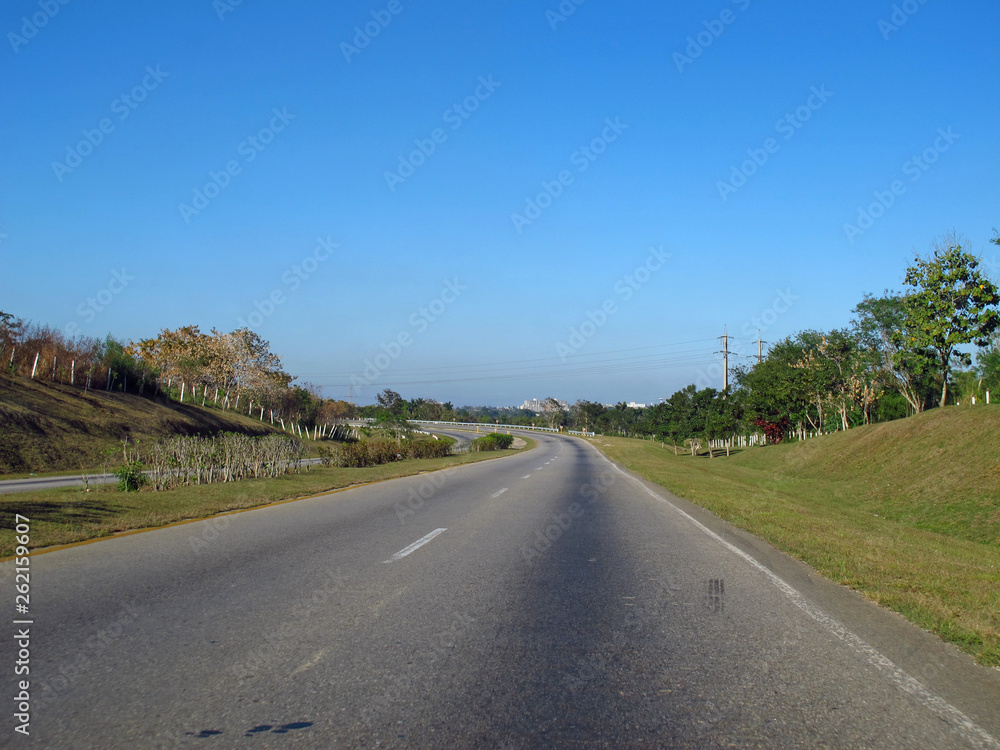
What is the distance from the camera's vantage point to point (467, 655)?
5000mm

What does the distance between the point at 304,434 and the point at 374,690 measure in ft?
172

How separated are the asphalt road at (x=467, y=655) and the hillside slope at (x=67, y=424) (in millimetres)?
16512

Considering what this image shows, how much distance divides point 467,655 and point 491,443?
5747cm

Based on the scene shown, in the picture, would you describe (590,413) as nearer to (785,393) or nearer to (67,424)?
(785,393)

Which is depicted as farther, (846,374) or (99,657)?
(846,374)

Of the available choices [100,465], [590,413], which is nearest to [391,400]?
[590,413]

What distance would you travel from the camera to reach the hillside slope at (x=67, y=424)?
80.9ft

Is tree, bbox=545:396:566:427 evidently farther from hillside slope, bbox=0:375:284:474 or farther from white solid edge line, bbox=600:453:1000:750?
white solid edge line, bbox=600:453:1000:750

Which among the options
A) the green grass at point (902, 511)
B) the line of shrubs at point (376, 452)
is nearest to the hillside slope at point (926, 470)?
the green grass at point (902, 511)

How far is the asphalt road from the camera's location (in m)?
3.85

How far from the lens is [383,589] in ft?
22.7

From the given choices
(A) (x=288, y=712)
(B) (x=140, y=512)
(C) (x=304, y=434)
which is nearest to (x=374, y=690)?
(A) (x=288, y=712)

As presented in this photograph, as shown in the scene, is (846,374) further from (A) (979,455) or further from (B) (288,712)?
(B) (288,712)

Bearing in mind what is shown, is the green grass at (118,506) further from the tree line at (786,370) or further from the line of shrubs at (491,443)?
the line of shrubs at (491,443)
